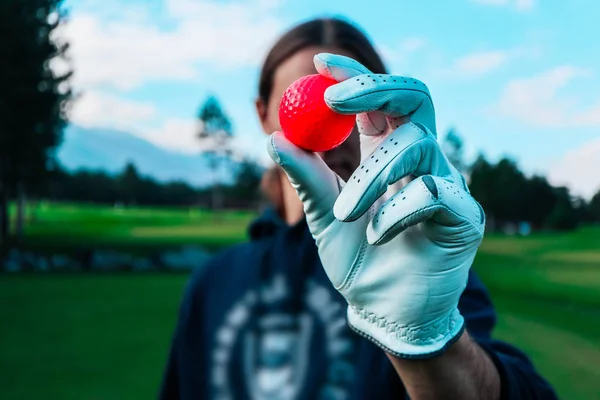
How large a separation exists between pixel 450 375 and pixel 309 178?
0.94ft

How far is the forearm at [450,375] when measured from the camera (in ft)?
2.08

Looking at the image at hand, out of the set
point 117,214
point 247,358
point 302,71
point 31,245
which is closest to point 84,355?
point 247,358

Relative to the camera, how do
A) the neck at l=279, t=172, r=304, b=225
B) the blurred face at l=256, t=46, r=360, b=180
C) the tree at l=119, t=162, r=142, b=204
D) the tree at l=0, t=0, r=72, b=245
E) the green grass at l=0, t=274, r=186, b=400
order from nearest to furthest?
1. the blurred face at l=256, t=46, r=360, b=180
2. the neck at l=279, t=172, r=304, b=225
3. the green grass at l=0, t=274, r=186, b=400
4. the tree at l=0, t=0, r=72, b=245
5. the tree at l=119, t=162, r=142, b=204

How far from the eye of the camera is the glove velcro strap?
61 centimetres

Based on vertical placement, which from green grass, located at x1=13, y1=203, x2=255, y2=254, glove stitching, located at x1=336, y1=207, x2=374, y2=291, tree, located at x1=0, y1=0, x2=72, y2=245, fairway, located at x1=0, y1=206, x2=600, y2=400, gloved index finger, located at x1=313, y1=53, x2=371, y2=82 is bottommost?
fairway, located at x1=0, y1=206, x2=600, y2=400

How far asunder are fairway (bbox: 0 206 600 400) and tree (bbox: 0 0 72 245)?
1.42m

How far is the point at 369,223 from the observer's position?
1.97 ft

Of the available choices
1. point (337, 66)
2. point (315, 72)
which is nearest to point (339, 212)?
point (337, 66)

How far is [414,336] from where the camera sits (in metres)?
0.61

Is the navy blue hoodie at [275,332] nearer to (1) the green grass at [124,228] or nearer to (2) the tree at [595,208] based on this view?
(2) the tree at [595,208]

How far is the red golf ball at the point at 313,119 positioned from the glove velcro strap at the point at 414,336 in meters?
0.21

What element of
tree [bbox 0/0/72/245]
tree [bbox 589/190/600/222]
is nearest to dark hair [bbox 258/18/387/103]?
tree [bbox 589/190/600/222]

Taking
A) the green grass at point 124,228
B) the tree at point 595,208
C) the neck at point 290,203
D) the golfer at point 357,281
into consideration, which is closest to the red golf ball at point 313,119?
the golfer at point 357,281

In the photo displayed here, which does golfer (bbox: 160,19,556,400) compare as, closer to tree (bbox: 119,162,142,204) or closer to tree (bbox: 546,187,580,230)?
tree (bbox: 546,187,580,230)
